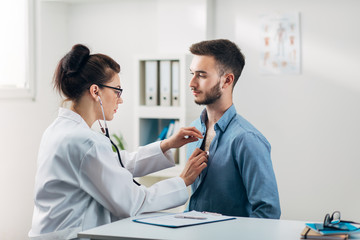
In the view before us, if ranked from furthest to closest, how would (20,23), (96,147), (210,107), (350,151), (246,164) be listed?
(20,23) → (350,151) → (210,107) → (246,164) → (96,147)

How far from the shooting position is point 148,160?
2.52m

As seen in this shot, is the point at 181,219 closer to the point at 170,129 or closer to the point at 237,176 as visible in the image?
the point at 237,176

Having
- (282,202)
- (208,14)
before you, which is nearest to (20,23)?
(208,14)

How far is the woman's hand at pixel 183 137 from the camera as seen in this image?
2355mm

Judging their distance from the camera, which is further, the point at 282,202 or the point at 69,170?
the point at 282,202

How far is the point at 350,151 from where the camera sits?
3.93 metres

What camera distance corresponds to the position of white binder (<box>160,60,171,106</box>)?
3.95m

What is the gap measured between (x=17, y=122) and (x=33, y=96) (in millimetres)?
282

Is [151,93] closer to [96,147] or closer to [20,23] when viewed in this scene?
[20,23]

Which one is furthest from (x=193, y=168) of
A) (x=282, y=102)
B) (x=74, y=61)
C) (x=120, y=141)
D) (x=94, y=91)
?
(x=120, y=141)

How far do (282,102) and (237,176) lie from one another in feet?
6.39

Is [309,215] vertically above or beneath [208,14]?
beneath

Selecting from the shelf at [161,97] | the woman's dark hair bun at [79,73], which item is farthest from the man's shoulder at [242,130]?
the shelf at [161,97]

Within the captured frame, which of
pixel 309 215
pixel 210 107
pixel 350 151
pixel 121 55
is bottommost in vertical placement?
pixel 309 215
